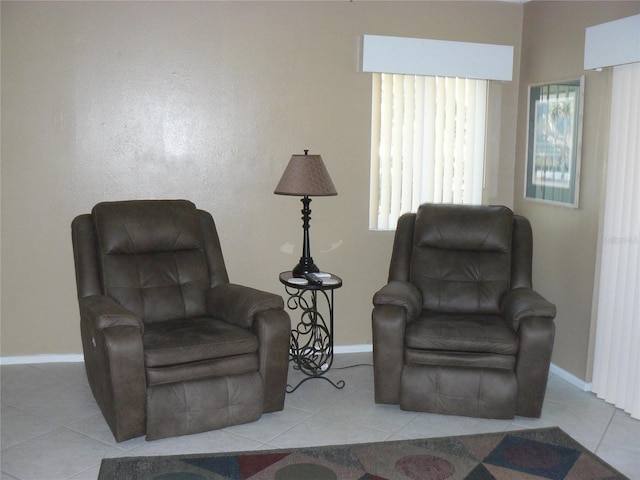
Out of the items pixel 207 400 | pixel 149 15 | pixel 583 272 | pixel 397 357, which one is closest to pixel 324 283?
pixel 397 357

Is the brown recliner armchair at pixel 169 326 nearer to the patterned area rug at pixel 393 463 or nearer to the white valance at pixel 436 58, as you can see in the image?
the patterned area rug at pixel 393 463

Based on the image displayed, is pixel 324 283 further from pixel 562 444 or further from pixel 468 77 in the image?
pixel 468 77

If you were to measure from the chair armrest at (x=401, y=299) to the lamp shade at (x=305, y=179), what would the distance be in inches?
25.6

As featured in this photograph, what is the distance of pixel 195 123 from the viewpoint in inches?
166

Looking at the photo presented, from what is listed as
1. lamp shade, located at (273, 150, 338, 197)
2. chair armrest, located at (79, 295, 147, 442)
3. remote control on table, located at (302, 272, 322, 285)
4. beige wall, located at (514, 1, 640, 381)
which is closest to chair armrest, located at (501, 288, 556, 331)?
beige wall, located at (514, 1, 640, 381)

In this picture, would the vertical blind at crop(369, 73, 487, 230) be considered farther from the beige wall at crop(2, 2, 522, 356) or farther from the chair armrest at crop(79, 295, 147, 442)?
the chair armrest at crop(79, 295, 147, 442)

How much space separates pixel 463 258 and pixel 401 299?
2.23 ft

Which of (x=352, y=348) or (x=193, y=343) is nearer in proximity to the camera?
(x=193, y=343)

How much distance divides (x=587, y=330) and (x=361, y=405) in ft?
4.72

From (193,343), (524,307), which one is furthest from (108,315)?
(524,307)

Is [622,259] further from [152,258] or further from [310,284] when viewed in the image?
[152,258]

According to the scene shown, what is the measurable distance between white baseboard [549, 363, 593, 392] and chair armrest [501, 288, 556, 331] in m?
0.68

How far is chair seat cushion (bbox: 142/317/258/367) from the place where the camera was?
3162mm

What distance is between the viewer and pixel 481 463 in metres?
3.01
